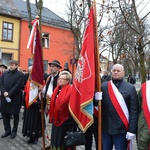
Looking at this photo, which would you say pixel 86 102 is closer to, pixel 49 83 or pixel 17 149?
pixel 49 83

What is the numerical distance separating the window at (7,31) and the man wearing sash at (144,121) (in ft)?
66.3

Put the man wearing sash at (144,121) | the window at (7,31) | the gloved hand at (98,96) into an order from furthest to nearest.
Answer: the window at (7,31) → the gloved hand at (98,96) → the man wearing sash at (144,121)

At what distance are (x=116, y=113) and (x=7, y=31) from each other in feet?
66.2

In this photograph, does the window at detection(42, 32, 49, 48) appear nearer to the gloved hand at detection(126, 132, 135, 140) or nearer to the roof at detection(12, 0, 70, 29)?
the roof at detection(12, 0, 70, 29)

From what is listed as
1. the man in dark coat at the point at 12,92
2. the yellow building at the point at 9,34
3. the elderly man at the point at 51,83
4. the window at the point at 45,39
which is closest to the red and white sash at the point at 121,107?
the elderly man at the point at 51,83

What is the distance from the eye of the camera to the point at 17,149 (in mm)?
4609

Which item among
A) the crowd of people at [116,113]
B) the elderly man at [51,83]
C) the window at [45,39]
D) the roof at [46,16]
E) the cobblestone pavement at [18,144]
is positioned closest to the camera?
the crowd of people at [116,113]

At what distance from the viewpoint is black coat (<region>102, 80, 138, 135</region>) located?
121 inches

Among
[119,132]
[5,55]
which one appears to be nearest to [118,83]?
[119,132]

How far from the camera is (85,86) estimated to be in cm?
319

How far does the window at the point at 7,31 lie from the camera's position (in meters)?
21.4

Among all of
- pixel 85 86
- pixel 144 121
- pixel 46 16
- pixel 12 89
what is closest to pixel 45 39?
pixel 46 16

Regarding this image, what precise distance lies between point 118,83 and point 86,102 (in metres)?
0.54

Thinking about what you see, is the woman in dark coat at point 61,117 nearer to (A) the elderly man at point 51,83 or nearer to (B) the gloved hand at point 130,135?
(A) the elderly man at point 51,83
